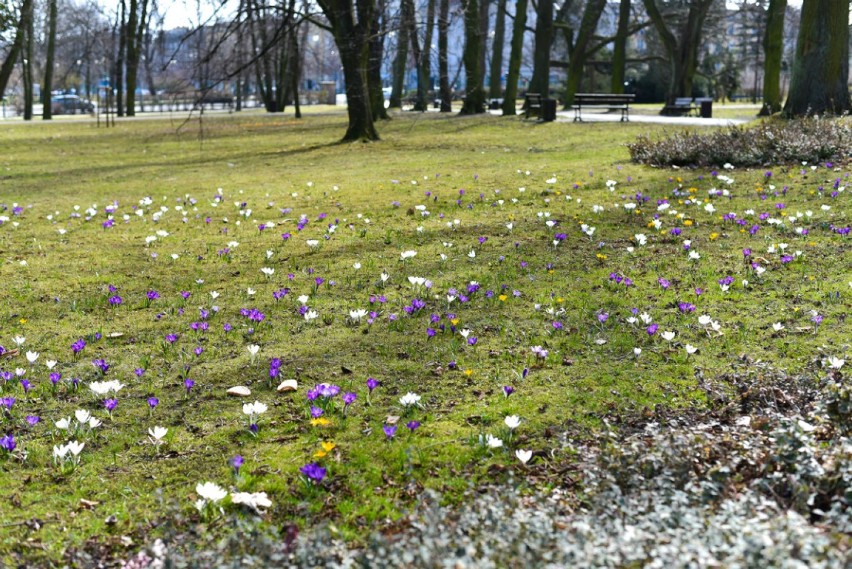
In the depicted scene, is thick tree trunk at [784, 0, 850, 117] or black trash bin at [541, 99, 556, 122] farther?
black trash bin at [541, 99, 556, 122]

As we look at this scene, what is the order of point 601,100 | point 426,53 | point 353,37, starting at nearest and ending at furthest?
point 426,53 < point 353,37 < point 601,100

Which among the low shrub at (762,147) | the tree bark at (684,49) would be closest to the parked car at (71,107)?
the tree bark at (684,49)

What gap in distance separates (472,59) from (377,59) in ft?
39.0

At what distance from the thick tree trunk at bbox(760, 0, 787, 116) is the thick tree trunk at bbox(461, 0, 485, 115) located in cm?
829

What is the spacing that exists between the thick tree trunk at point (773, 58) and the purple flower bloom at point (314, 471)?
2213 centimetres

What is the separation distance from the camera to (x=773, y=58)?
24.2m

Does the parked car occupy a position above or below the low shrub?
above

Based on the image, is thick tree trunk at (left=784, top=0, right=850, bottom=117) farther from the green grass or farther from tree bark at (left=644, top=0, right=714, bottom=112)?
tree bark at (left=644, top=0, right=714, bottom=112)

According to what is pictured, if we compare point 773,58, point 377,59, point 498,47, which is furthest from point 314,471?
point 498,47

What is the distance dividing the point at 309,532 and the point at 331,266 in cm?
437

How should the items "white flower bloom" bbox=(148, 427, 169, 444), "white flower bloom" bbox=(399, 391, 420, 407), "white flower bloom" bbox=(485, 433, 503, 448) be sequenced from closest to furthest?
"white flower bloom" bbox=(485, 433, 503, 448), "white flower bloom" bbox=(148, 427, 169, 444), "white flower bloom" bbox=(399, 391, 420, 407)

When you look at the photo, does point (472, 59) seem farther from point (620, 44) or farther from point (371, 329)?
point (371, 329)

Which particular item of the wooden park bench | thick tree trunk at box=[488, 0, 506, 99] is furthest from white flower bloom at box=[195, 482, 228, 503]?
thick tree trunk at box=[488, 0, 506, 99]

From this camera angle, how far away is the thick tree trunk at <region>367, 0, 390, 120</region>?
1671cm
